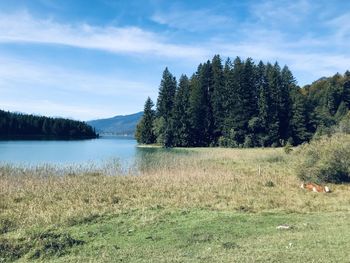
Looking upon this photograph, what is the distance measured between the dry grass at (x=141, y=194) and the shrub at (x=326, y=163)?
87cm

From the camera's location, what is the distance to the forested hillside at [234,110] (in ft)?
196

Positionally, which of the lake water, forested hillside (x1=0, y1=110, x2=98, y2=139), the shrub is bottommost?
the lake water

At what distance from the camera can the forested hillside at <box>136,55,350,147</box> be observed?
196 feet

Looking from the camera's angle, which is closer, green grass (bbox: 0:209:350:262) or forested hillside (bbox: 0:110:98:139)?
green grass (bbox: 0:209:350:262)

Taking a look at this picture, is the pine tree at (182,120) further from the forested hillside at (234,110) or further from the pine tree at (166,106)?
the pine tree at (166,106)

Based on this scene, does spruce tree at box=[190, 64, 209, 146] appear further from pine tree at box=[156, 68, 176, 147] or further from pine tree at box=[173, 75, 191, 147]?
pine tree at box=[156, 68, 176, 147]

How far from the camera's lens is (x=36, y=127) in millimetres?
116250

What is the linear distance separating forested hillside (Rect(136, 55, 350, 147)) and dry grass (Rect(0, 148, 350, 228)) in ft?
→ 127

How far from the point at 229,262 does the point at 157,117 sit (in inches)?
2567

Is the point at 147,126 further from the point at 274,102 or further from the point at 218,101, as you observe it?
the point at 274,102

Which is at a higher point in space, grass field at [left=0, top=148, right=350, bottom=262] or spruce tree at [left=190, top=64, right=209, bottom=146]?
spruce tree at [left=190, top=64, right=209, bottom=146]

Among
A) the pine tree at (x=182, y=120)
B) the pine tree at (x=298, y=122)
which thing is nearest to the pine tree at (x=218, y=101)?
the pine tree at (x=182, y=120)

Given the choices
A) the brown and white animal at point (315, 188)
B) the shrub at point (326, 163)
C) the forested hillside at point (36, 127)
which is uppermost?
the forested hillside at point (36, 127)

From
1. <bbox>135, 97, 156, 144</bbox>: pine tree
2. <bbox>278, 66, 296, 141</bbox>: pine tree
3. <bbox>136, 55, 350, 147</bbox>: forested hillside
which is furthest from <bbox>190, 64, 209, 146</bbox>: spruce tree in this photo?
<bbox>278, 66, 296, 141</bbox>: pine tree
